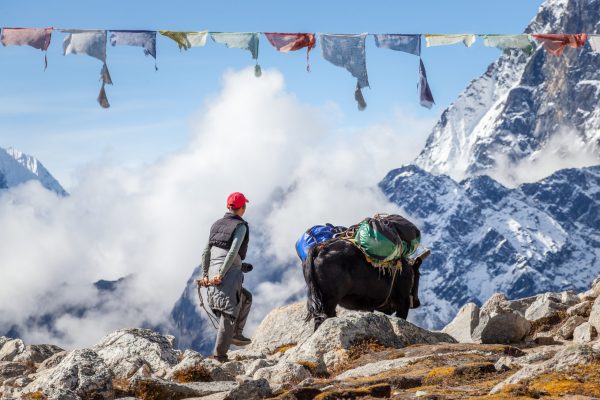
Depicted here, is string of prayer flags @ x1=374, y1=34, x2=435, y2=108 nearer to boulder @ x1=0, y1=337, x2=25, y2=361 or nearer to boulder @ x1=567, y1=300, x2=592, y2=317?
boulder @ x1=567, y1=300, x2=592, y2=317

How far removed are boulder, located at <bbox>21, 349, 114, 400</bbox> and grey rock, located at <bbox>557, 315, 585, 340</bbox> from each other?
781 cm

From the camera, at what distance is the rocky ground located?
8125 millimetres

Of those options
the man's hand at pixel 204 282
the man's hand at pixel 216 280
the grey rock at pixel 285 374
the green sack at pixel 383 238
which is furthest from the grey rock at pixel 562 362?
the green sack at pixel 383 238

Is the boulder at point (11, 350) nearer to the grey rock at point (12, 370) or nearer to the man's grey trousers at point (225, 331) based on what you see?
the grey rock at point (12, 370)

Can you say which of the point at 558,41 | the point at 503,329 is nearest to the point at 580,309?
Answer: the point at 503,329

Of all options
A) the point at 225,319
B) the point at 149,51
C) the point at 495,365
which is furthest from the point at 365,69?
the point at 495,365

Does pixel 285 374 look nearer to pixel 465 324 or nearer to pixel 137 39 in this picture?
pixel 465 324

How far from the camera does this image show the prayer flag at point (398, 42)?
1917 centimetres

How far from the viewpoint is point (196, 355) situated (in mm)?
11953

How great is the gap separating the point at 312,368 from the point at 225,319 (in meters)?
2.91

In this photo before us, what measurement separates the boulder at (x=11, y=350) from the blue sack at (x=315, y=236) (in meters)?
5.31

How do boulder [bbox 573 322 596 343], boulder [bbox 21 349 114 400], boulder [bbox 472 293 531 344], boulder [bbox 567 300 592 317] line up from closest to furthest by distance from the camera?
boulder [bbox 21 349 114 400] < boulder [bbox 573 322 596 343] < boulder [bbox 472 293 531 344] < boulder [bbox 567 300 592 317]

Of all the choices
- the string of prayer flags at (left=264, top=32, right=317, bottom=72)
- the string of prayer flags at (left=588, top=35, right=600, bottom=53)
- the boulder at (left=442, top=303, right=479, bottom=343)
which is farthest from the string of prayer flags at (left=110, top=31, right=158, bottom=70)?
the string of prayer flags at (left=588, top=35, right=600, bottom=53)

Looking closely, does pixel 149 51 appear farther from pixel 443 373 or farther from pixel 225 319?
pixel 443 373
